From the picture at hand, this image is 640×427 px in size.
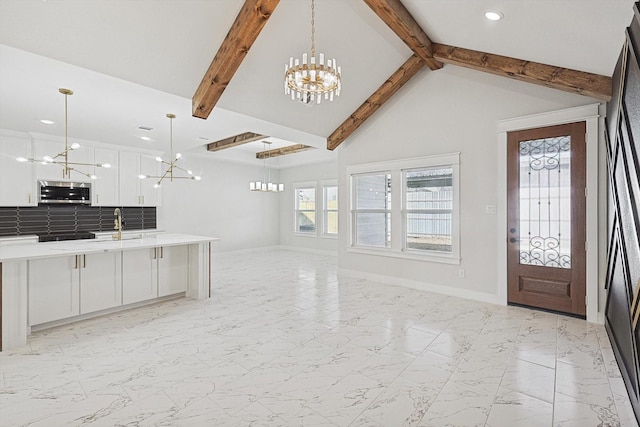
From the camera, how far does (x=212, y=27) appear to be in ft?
11.3

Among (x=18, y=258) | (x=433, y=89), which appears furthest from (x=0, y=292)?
(x=433, y=89)

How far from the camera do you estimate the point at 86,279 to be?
377 centimetres

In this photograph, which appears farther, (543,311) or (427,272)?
(427,272)

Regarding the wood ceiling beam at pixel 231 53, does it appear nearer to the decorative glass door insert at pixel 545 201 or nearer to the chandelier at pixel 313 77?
the chandelier at pixel 313 77

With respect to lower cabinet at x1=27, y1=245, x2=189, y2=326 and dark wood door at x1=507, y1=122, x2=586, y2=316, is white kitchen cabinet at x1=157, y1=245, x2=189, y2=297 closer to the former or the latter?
lower cabinet at x1=27, y1=245, x2=189, y2=326

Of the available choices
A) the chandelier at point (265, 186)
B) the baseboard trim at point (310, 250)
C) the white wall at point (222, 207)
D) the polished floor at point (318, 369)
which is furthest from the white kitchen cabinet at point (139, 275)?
the baseboard trim at point (310, 250)

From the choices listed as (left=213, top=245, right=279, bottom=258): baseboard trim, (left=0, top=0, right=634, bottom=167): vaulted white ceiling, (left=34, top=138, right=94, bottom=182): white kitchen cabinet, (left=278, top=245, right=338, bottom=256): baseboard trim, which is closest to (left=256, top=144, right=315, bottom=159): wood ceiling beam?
(left=213, top=245, right=279, bottom=258): baseboard trim

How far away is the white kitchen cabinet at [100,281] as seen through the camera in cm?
374

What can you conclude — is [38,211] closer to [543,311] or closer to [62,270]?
[62,270]

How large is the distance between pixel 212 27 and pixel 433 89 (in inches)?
135

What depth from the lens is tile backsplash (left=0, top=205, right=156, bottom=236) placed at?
5645 mm

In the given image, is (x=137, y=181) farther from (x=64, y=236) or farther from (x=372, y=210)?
(x=372, y=210)

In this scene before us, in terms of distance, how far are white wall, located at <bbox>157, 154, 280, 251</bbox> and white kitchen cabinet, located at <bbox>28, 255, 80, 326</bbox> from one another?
4154 mm

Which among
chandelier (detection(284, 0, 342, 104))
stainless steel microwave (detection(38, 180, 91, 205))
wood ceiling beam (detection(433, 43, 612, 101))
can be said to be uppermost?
wood ceiling beam (detection(433, 43, 612, 101))
